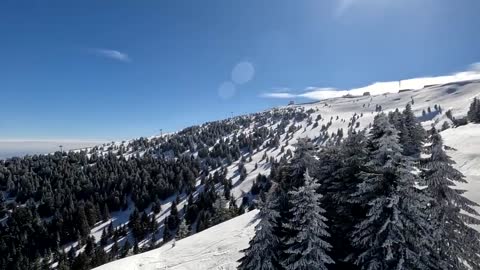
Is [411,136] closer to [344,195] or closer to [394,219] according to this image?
[344,195]

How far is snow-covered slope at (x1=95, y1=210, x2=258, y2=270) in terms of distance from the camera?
32.3 meters

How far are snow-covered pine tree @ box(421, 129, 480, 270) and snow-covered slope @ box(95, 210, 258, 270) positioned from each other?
17.2m

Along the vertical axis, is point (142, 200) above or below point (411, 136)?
below

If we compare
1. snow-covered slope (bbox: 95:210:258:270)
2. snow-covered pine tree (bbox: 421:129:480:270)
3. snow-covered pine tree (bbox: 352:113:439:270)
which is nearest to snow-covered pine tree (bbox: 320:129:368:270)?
snow-covered pine tree (bbox: 352:113:439:270)

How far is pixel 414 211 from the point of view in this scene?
1541cm

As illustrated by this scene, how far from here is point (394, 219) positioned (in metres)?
15.5

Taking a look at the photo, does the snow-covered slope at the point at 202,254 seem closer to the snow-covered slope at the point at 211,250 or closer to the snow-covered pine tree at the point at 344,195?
the snow-covered slope at the point at 211,250

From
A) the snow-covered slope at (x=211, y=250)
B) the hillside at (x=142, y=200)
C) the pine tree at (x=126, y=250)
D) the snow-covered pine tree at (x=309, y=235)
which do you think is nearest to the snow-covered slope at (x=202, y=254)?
the snow-covered slope at (x=211, y=250)

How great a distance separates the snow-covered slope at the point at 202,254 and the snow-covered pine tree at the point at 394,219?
627 inches

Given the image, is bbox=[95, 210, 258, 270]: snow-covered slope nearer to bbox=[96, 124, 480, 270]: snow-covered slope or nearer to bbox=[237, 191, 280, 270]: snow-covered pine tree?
bbox=[96, 124, 480, 270]: snow-covered slope

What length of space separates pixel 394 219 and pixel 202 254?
24.6 m

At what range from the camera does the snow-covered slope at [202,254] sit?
32.3 meters

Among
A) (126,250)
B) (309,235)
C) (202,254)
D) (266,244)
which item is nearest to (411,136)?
(202,254)

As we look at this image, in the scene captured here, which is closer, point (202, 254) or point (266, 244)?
point (266, 244)
